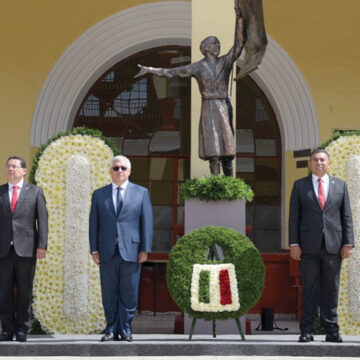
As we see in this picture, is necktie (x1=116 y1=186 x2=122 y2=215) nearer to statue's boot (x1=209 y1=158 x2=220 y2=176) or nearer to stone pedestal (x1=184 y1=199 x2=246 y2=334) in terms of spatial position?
stone pedestal (x1=184 y1=199 x2=246 y2=334)

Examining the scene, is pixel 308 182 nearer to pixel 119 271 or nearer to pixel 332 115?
pixel 119 271

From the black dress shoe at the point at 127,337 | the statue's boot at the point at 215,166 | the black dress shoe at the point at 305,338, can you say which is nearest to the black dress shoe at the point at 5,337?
the black dress shoe at the point at 127,337

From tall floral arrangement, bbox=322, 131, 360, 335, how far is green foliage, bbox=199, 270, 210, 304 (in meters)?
1.78

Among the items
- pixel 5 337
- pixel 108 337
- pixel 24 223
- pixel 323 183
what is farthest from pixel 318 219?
pixel 5 337

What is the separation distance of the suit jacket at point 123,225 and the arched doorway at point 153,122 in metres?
5.40

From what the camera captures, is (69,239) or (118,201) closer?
(118,201)

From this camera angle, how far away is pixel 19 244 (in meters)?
8.51

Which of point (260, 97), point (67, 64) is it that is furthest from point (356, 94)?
point (67, 64)

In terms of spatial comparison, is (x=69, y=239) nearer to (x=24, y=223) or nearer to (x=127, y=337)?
(x=24, y=223)

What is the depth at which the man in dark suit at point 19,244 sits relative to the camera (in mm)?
8523

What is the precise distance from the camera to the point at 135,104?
557 inches

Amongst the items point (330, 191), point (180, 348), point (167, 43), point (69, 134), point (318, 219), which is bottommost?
point (180, 348)

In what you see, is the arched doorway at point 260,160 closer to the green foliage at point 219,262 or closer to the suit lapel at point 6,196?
the green foliage at point 219,262

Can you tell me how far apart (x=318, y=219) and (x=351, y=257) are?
159 cm
